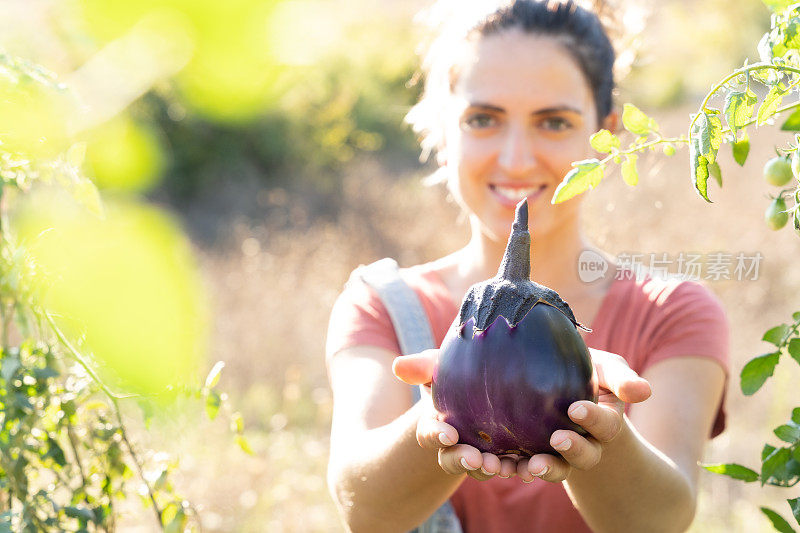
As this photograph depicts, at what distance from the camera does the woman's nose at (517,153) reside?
1.70m

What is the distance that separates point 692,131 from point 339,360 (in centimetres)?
109

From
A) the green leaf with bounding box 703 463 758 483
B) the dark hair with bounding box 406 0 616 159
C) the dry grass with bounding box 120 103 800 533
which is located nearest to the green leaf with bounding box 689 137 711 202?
the green leaf with bounding box 703 463 758 483

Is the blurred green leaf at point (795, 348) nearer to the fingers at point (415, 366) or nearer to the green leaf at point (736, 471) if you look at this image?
the green leaf at point (736, 471)

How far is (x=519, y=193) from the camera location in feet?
5.65

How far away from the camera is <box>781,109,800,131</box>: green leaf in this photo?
2.77ft

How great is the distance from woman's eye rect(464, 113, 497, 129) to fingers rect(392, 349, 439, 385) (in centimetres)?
82

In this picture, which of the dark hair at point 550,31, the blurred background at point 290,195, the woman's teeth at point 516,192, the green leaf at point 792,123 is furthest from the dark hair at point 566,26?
the green leaf at point 792,123

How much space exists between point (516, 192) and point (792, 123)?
888 millimetres

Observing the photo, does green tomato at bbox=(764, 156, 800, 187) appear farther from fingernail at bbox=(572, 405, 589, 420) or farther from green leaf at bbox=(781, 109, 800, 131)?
fingernail at bbox=(572, 405, 589, 420)

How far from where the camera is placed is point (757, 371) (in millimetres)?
Answer: 1057

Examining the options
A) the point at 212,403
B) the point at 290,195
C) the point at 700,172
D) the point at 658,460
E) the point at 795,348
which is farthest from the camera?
the point at 290,195

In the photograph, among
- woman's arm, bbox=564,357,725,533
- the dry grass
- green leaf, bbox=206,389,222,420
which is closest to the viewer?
woman's arm, bbox=564,357,725,533

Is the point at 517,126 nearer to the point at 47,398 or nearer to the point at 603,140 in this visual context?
the point at 603,140

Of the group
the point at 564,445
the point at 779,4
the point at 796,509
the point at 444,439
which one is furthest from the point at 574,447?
the point at 779,4
